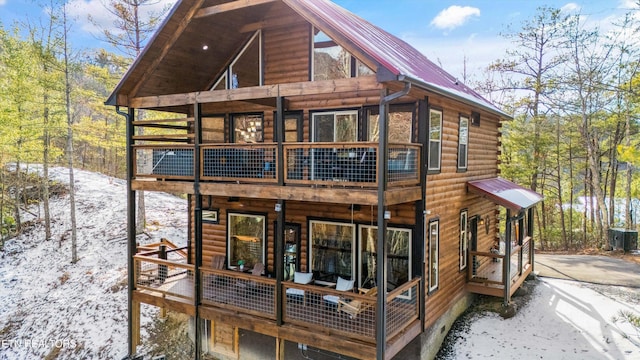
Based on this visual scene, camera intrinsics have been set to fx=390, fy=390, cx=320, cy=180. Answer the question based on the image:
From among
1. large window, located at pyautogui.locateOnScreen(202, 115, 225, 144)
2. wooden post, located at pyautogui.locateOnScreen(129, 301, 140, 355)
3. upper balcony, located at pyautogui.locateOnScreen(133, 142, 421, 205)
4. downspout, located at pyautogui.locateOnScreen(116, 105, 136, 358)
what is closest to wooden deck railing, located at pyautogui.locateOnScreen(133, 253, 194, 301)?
downspout, located at pyautogui.locateOnScreen(116, 105, 136, 358)

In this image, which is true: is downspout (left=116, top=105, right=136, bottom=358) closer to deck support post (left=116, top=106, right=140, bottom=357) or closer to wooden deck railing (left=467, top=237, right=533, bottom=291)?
deck support post (left=116, top=106, right=140, bottom=357)

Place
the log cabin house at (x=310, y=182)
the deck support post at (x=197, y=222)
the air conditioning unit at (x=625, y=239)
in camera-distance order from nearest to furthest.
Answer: the log cabin house at (x=310, y=182)
the deck support post at (x=197, y=222)
the air conditioning unit at (x=625, y=239)

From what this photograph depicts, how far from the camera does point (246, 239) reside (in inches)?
452

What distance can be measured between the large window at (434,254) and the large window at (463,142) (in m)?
2.59

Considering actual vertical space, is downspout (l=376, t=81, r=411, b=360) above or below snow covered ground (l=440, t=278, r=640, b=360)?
above

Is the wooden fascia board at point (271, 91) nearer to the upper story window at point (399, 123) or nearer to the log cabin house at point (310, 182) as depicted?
the log cabin house at point (310, 182)

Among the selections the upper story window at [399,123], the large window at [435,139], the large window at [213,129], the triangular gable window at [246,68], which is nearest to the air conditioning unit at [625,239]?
the large window at [435,139]

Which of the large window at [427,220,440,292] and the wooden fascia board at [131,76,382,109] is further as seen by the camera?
the large window at [427,220,440,292]

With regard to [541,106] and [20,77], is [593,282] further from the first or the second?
[20,77]

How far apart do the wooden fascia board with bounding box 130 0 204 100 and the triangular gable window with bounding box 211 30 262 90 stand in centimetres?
184

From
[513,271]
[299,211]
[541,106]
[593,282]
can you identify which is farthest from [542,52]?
[299,211]

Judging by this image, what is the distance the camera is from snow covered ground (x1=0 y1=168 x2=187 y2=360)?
42.9 ft

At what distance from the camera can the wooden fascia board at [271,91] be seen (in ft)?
24.2

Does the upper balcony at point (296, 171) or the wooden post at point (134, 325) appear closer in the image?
the upper balcony at point (296, 171)
